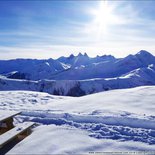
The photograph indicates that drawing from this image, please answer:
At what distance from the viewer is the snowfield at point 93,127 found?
6062 millimetres

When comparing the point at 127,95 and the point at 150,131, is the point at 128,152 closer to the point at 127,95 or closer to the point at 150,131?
the point at 150,131

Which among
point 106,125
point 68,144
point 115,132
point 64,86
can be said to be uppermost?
point 64,86

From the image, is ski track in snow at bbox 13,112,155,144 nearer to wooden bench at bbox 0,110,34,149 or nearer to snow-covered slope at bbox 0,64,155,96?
wooden bench at bbox 0,110,34,149

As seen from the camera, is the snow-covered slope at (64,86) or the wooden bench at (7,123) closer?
the wooden bench at (7,123)

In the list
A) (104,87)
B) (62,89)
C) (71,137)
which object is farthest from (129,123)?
(104,87)

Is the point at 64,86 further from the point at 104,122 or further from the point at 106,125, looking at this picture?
the point at 106,125

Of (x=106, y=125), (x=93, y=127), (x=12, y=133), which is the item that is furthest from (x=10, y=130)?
(x=106, y=125)

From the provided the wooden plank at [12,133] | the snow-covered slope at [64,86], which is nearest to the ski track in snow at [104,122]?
the wooden plank at [12,133]

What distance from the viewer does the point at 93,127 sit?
757 cm

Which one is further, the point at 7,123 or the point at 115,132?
the point at 7,123

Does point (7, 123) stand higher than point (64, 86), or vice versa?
point (64, 86)

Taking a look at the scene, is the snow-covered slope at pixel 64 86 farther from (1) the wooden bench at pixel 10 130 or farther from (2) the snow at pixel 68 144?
(2) the snow at pixel 68 144

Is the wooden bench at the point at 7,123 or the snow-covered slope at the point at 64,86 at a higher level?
the snow-covered slope at the point at 64,86

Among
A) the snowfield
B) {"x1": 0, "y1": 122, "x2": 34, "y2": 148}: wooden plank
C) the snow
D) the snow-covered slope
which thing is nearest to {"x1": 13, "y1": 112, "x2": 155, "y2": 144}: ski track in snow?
the snowfield
